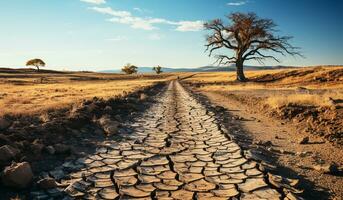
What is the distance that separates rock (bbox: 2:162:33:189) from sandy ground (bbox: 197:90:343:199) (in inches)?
155

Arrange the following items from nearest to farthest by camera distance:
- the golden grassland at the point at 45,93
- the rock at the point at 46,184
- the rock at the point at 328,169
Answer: the rock at the point at 46,184
the rock at the point at 328,169
the golden grassland at the point at 45,93

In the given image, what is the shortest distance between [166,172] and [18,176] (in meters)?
2.28

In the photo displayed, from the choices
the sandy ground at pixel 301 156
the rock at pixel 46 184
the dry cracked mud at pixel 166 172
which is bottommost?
the sandy ground at pixel 301 156

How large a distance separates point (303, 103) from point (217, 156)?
9112 millimetres

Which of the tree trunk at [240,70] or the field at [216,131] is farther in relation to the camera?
the tree trunk at [240,70]

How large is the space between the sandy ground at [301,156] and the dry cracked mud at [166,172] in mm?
626

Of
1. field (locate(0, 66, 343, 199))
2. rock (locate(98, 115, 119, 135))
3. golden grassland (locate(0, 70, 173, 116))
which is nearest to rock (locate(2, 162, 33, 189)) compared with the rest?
field (locate(0, 66, 343, 199))

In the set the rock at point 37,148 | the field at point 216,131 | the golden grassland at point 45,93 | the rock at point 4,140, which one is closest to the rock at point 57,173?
the field at point 216,131

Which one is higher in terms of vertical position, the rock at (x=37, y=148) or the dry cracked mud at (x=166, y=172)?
the rock at (x=37, y=148)

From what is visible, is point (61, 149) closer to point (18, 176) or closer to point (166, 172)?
point (18, 176)

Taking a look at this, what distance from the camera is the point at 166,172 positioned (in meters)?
5.91

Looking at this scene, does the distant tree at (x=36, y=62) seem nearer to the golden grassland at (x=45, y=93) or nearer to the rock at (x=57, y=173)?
the golden grassland at (x=45, y=93)

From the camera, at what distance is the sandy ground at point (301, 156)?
5160mm

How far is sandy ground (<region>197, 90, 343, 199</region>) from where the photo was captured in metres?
5.16
